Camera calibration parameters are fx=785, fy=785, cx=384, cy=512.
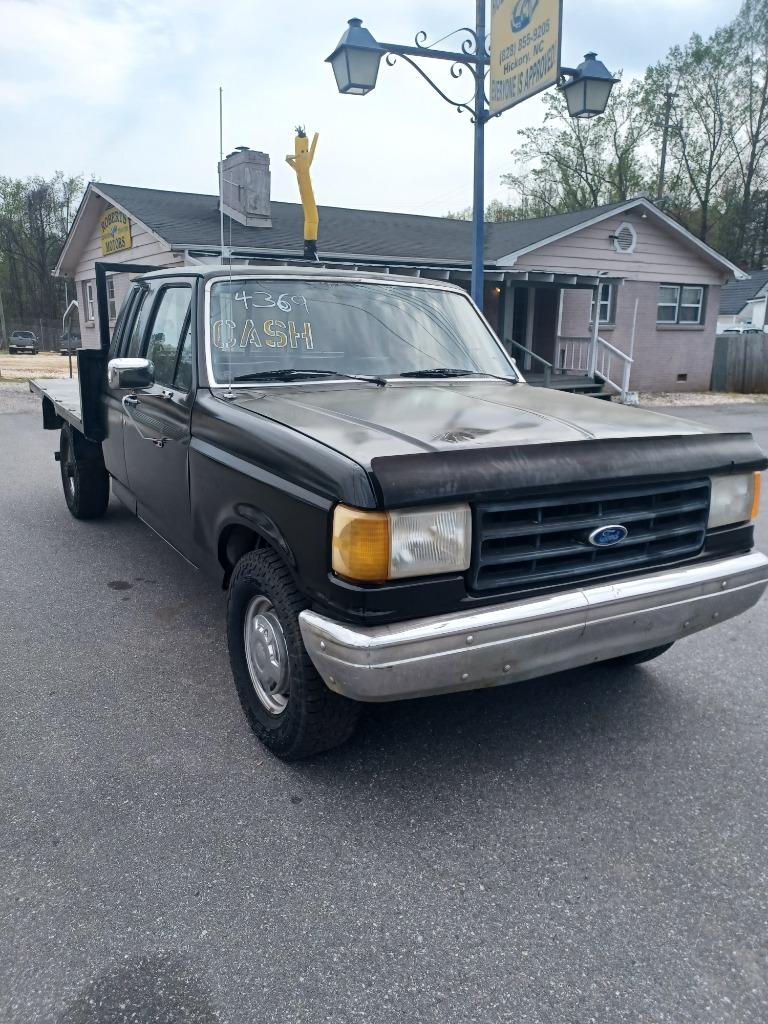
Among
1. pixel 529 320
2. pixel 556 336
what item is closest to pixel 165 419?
pixel 556 336

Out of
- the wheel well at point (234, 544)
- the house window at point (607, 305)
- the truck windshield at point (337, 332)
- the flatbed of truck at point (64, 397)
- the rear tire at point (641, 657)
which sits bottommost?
the rear tire at point (641, 657)

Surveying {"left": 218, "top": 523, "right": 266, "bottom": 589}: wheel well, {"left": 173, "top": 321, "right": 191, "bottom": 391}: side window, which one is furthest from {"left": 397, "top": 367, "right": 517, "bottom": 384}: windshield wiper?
{"left": 218, "top": 523, "right": 266, "bottom": 589}: wheel well

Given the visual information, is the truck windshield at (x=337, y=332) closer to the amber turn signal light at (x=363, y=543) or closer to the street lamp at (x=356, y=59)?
the amber turn signal light at (x=363, y=543)

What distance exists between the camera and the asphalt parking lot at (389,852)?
6.57 feet

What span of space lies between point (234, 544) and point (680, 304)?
22.5 meters

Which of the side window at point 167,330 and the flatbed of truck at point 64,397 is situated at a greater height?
the side window at point 167,330

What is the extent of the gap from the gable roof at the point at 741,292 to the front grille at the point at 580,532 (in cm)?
4981

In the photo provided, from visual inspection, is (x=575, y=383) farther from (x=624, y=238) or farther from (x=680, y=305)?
(x=680, y=305)

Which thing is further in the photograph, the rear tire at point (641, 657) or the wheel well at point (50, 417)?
the wheel well at point (50, 417)

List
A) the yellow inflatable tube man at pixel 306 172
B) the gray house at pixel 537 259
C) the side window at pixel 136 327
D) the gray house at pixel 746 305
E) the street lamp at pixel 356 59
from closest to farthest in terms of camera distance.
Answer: the side window at pixel 136 327 < the yellow inflatable tube man at pixel 306 172 < the street lamp at pixel 356 59 < the gray house at pixel 537 259 < the gray house at pixel 746 305

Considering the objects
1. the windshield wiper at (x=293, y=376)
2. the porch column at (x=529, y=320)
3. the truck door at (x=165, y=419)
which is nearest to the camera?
the windshield wiper at (x=293, y=376)

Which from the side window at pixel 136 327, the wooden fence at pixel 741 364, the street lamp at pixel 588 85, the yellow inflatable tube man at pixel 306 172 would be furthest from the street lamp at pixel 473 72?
the wooden fence at pixel 741 364

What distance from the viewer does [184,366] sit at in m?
3.77

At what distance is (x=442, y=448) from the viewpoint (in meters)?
2.49
